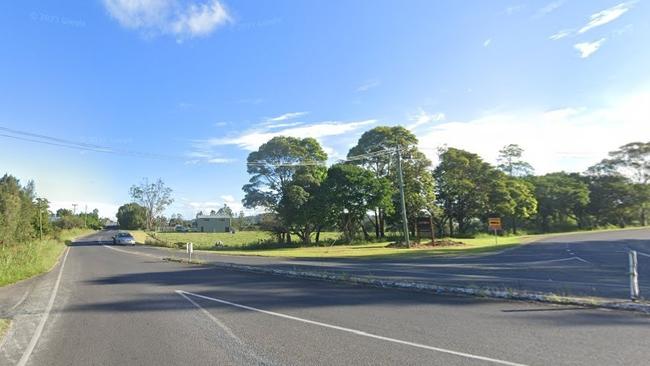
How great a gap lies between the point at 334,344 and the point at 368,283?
20.5ft

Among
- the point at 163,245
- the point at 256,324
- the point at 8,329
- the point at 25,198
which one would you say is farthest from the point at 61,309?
the point at 25,198

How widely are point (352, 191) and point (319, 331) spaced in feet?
127

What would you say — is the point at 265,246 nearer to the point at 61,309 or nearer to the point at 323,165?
the point at 323,165

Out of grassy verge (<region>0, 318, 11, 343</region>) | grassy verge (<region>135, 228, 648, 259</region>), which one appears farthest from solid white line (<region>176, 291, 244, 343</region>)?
grassy verge (<region>135, 228, 648, 259</region>)

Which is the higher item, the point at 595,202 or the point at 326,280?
the point at 595,202

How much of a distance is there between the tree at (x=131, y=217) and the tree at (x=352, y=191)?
8190 centimetres

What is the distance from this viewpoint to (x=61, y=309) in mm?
10391

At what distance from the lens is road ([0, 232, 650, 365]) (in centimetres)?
577

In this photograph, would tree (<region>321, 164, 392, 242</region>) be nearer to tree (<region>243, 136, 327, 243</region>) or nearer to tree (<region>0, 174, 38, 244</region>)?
tree (<region>243, 136, 327, 243</region>)

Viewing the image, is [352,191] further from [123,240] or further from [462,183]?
[123,240]

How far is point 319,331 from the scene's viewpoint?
7195 mm

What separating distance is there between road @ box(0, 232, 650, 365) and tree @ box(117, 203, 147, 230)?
365 feet

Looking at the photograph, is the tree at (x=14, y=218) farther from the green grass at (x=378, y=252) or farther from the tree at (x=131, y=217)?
the tree at (x=131, y=217)

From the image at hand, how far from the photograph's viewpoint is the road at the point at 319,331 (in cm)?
577
